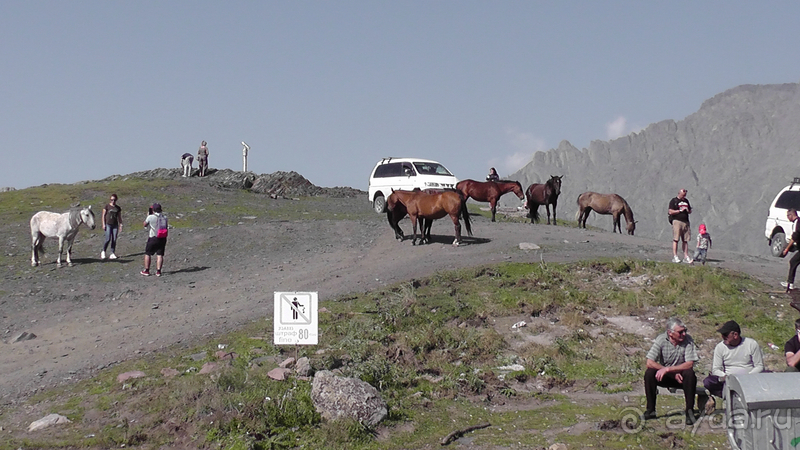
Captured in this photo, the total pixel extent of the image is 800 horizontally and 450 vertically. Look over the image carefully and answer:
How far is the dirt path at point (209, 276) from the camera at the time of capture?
1417cm

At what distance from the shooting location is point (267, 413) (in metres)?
10.2

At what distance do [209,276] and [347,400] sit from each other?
34.2ft

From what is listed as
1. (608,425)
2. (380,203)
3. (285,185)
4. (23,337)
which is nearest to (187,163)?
(285,185)

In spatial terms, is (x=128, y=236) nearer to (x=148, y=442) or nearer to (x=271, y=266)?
(x=271, y=266)

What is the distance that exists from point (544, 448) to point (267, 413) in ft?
11.9

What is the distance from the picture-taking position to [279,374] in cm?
1156

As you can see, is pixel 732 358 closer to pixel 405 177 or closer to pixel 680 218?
pixel 680 218

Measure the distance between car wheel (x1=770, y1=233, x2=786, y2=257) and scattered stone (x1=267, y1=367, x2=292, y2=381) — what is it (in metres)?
17.4

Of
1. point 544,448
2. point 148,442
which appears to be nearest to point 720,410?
point 544,448

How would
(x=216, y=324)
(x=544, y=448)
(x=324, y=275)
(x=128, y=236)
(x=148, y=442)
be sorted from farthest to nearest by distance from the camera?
1. (x=128, y=236)
2. (x=324, y=275)
3. (x=216, y=324)
4. (x=148, y=442)
5. (x=544, y=448)

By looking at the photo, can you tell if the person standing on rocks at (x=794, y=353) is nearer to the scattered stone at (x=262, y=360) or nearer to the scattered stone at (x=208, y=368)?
the scattered stone at (x=262, y=360)

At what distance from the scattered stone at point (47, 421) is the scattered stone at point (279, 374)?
9.22ft

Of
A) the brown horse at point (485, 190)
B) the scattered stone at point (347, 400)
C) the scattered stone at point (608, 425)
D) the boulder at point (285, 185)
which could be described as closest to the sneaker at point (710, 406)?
the scattered stone at point (608, 425)

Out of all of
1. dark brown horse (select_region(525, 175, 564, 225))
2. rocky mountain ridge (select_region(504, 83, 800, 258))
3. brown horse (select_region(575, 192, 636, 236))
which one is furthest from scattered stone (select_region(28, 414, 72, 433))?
rocky mountain ridge (select_region(504, 83, 800, 258))
